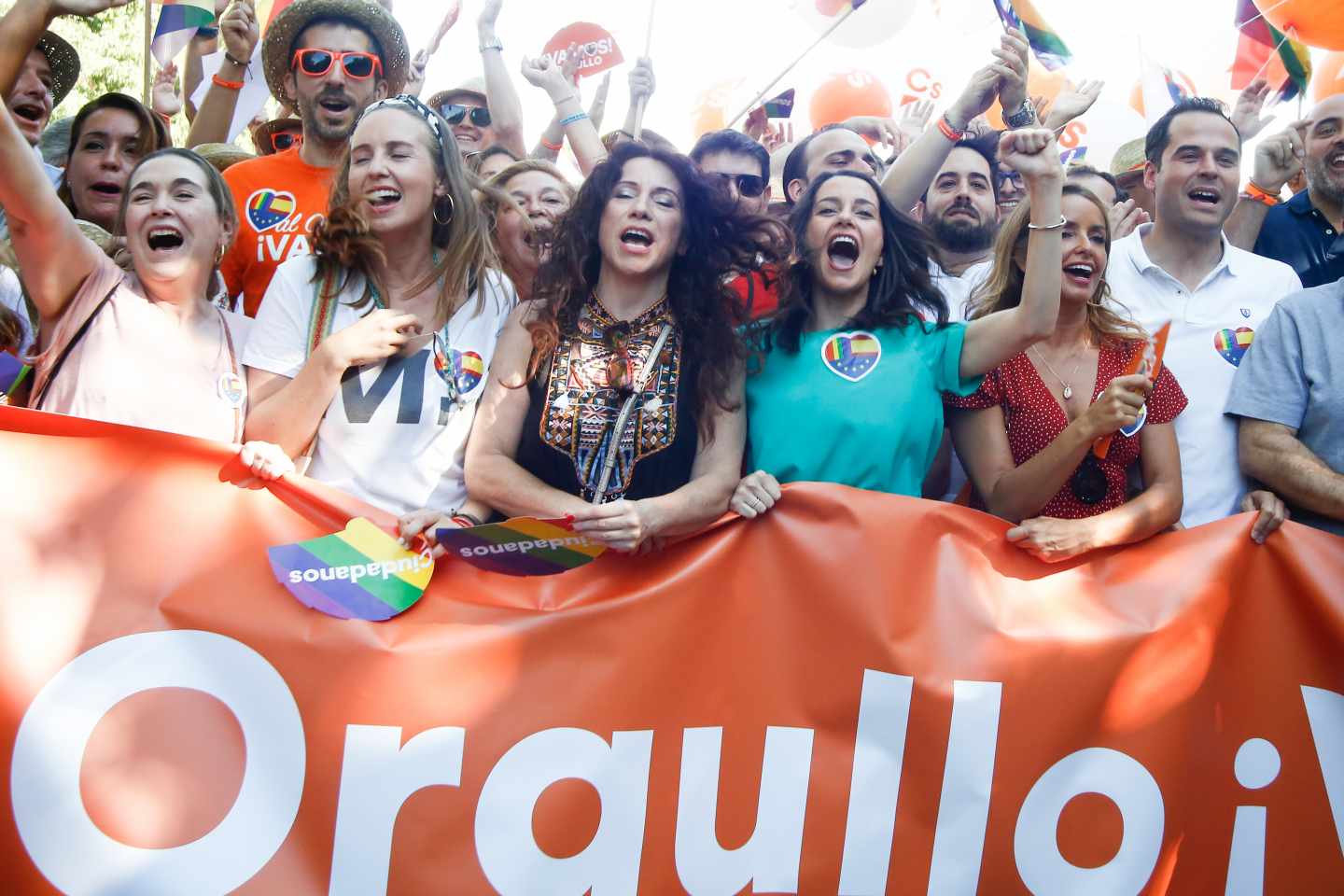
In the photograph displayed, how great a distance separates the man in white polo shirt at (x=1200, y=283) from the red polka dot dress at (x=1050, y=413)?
0.75 ft

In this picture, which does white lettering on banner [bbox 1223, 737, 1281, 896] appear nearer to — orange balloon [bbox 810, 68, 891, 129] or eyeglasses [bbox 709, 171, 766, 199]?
eyeglasses [bbox 709, 171, 766, 199]

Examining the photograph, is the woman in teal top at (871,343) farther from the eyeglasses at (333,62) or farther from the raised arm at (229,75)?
the raised arm at (229,75)

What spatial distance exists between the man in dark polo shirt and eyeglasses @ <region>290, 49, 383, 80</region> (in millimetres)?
3581

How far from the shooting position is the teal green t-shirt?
3.43 meters

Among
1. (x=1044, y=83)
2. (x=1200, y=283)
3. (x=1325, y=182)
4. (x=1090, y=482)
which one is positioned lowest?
(x=1090, y=482)

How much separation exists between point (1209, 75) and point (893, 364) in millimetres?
5123

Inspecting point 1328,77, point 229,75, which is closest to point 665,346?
point 229,75

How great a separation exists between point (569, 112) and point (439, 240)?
1.42m

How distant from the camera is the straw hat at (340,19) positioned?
16.2ft

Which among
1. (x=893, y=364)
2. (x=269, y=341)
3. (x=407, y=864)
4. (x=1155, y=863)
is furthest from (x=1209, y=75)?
(x=407, y=864)

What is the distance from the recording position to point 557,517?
10.3 ft

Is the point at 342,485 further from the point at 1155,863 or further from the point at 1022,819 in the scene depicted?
the point at 1155,863

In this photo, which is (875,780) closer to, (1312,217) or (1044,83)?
(1312,217)

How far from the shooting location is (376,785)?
2949 mm
